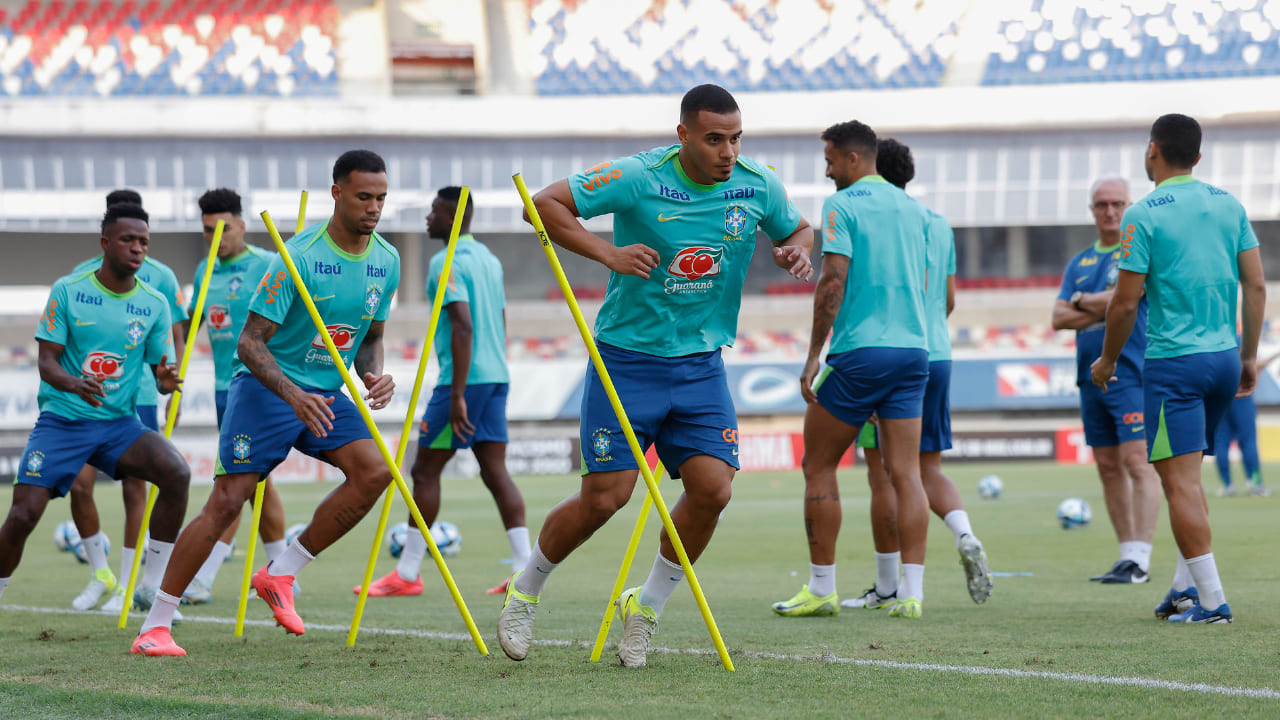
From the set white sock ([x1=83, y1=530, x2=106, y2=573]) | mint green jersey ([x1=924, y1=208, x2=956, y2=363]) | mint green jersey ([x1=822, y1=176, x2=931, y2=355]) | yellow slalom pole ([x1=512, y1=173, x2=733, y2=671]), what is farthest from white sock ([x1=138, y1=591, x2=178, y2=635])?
mint green jersey ([x1=924, y1=208, x2=956, y2=363])

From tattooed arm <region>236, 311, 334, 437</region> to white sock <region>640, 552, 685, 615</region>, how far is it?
1.47m

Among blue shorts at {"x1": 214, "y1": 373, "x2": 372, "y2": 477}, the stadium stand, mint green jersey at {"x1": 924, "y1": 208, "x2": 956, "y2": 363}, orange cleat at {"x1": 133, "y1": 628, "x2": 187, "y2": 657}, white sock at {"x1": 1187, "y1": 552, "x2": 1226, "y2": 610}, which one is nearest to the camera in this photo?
orange cleat at {"x1": 133, "y1": 628, "x2": 187, "y2": 657}

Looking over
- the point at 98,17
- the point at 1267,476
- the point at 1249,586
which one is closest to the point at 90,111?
the point at 98,17

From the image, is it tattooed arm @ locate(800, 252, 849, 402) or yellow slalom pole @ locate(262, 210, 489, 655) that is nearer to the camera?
yellow slalom pole @ locate(262, 210, 489, 655)

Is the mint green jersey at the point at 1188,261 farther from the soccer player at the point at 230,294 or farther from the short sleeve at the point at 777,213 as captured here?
the soccer player at the point at 230,294

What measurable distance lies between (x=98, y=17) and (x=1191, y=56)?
110 feet

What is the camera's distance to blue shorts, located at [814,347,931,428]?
6.37 metres

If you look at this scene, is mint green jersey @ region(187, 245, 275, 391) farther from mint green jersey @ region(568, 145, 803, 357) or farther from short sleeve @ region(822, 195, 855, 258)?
mint green jersey @ region(568, 145, 803, 357)

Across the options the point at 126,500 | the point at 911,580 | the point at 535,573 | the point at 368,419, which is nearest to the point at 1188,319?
the point at 911,580

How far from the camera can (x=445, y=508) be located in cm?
1747

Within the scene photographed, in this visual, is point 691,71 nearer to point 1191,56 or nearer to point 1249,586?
point 1191,56

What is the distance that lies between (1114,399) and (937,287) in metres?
1.73

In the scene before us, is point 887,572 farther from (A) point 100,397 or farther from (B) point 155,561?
(A) point 100,397

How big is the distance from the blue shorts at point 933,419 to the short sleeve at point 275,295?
3150 mm
